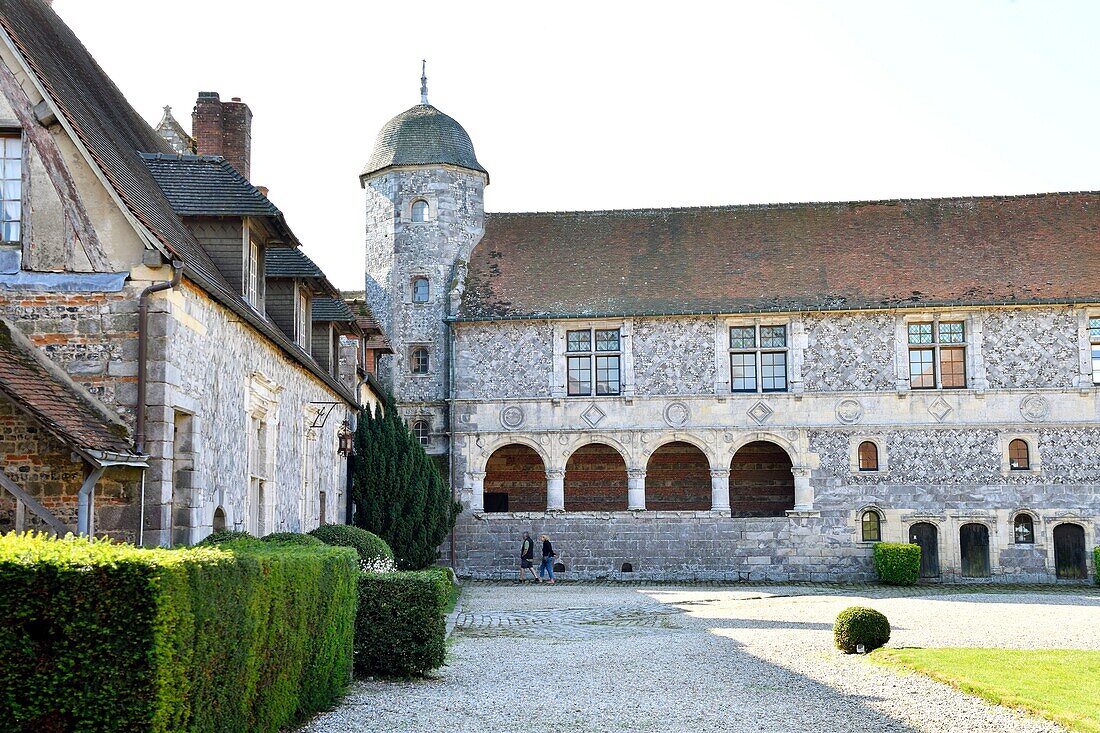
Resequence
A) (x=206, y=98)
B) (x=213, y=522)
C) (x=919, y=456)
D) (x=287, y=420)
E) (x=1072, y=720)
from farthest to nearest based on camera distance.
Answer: (x=919, y=456)
(x=206, y=98)
(x=287, y=420)
(x=213, y=522)
(x=1072, y=720)

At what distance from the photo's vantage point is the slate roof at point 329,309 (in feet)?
67.4

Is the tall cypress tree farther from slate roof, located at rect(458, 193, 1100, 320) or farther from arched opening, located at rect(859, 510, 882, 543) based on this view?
arched opening, located at rect(859, 510, 882, 543)

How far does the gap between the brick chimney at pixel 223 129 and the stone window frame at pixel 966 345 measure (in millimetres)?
15656

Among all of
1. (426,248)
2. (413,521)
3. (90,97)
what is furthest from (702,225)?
(90,97)

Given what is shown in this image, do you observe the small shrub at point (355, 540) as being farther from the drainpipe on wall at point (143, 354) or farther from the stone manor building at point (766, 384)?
the stone manor building at point (766, 384)

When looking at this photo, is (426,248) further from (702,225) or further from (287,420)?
(287,420)

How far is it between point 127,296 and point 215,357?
1787 millimetres

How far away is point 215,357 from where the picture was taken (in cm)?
1276

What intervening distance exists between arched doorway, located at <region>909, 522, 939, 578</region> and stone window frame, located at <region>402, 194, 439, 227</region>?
13.6m

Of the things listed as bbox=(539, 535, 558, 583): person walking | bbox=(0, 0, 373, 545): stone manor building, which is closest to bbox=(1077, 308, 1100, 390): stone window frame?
bbox=(539, 535, 558, 583): person walking

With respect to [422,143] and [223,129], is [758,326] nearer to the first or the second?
[422,143]

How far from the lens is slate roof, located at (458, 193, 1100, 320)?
28.5m

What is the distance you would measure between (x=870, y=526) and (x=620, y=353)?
6.93m

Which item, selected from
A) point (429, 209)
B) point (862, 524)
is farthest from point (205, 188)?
point (862, 524)
